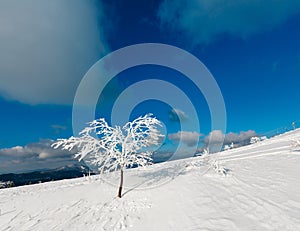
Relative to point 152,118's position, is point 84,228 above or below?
below

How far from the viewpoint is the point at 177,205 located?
12.2m

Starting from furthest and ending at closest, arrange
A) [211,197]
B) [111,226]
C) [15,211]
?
[15,211] < [211,197] < [111,226]

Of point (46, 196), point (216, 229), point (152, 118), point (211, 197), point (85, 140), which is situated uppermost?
point (152, 118)

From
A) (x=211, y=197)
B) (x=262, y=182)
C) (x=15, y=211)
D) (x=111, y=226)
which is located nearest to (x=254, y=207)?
(x=211, y=197)

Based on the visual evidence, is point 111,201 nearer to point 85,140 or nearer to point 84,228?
point 84,228

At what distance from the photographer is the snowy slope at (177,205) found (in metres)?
9.92

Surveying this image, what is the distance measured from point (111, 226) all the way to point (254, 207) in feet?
23.9

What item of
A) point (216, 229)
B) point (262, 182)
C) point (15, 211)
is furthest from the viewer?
point (262, 182)

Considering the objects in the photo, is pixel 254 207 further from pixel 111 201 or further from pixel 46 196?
pixel 46 196

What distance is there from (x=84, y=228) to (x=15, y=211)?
6.39 meters

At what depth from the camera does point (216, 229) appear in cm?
904

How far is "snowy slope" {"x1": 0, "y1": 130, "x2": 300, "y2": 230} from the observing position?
992cm

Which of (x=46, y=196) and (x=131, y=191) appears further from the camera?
(x=46, y=196)

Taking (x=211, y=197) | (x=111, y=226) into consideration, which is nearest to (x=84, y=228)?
(x=111, y=226)
